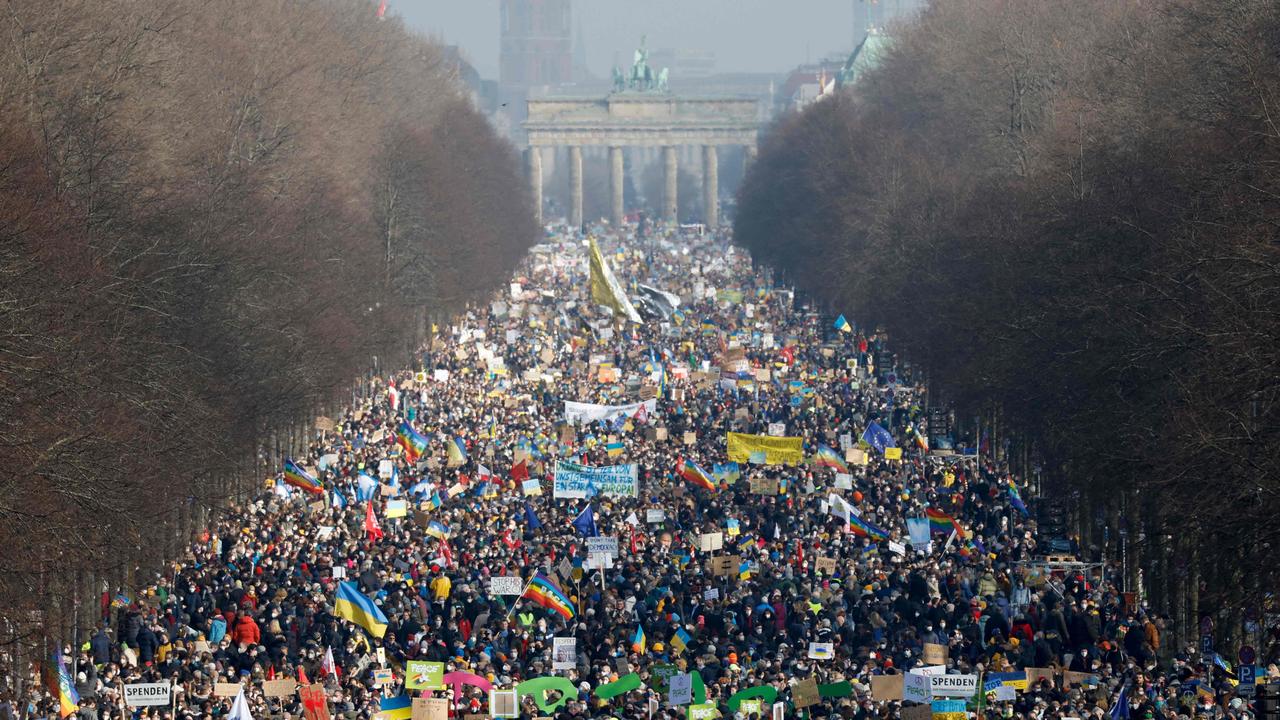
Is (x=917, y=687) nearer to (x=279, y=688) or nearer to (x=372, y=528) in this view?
(x=279, y=688)

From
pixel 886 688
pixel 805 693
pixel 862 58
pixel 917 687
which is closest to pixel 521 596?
pixel 805 693

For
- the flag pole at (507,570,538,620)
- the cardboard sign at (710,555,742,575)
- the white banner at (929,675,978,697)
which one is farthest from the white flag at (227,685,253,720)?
the cardboard sign at (710,555,742,575)

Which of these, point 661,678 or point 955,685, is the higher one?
point 955,685

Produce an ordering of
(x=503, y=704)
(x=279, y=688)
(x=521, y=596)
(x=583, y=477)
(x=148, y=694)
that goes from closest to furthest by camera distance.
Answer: (x=148, y=694)
(x=503, y=704)
(x=279, y=688)
(x=521, y=596)
(x=583, y=477)

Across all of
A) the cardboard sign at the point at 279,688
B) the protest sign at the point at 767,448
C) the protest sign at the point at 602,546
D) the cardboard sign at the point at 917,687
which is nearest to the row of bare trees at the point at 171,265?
the cardboard sign at the point at 279,688

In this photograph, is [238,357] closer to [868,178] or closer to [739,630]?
[739,630]

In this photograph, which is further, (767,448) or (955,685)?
(767,448)

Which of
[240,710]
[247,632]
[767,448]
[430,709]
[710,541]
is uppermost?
[240,710]

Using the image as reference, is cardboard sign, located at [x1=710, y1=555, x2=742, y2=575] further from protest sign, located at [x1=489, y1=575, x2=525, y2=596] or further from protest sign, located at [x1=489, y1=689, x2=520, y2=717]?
protest sign, located at [x1=489, y1=689, x2=520, y2=717]
